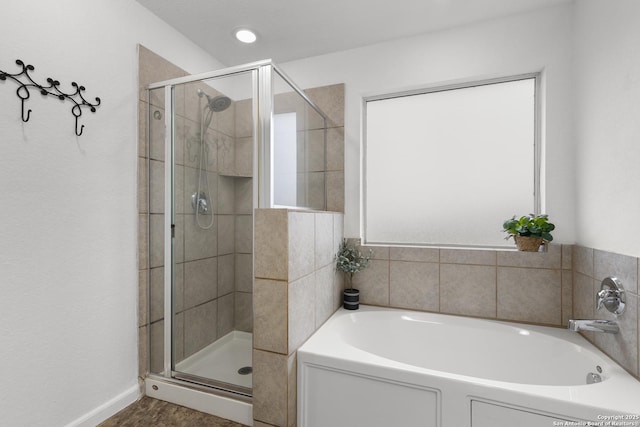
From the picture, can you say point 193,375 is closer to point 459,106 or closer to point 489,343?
point 489,343

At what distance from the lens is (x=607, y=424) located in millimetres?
1057

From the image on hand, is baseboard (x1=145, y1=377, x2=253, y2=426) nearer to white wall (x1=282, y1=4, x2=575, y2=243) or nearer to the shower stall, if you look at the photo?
the shower stall

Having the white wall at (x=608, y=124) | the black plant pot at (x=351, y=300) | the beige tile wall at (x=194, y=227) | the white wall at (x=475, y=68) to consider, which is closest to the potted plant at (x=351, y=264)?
the black plant pot at (x=351, y=300)

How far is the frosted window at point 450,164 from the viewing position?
6.54 ft

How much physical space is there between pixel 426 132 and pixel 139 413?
252 cm

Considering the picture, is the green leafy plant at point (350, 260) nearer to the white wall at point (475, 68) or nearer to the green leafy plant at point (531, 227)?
the white wall at point (475, 68)

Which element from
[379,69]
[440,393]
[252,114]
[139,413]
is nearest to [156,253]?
[139,413]

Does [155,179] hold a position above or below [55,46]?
below

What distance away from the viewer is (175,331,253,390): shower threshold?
163 centimetres

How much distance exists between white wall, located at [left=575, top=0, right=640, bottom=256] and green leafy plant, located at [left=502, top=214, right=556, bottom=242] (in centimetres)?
17

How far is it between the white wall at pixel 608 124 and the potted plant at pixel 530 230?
179 mm

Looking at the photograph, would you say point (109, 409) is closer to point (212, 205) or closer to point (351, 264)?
point (212, 205)

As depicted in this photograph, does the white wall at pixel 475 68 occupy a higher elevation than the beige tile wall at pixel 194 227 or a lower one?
higher

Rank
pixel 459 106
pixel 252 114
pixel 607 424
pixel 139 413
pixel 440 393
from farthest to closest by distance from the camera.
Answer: pixel 459 106
pixel 139 413
pixel 252 114
pixel 440 393
pixel 607 424
